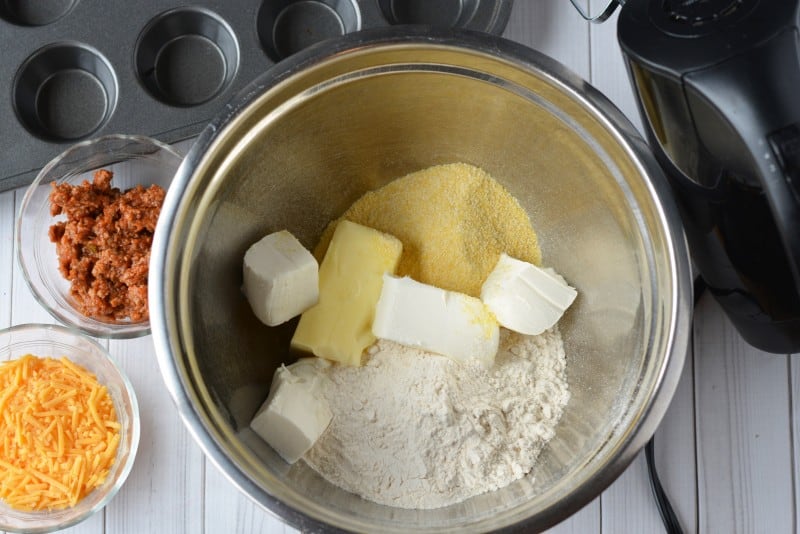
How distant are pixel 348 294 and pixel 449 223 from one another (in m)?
0.20

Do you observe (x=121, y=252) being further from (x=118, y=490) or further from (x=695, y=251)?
(x=695, y=251)

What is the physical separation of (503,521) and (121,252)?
76 cm

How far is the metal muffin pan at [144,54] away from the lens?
4.24 feet

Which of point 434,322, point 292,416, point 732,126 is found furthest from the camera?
point 434,322

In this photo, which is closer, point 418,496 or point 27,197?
point 418,496

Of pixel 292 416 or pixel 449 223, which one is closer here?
pixel 292 416

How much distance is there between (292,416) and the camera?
3.38 ft

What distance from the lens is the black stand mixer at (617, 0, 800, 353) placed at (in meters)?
0.88

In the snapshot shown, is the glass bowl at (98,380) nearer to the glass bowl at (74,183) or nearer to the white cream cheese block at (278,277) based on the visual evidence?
the glass bowl at (74,183)

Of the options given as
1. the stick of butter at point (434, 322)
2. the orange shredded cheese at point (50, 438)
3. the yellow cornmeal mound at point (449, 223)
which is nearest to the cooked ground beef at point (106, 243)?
the orange shredded cheese at point (50, 438)

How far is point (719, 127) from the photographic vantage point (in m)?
0.91

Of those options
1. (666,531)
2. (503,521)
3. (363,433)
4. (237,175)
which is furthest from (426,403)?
(666,531)

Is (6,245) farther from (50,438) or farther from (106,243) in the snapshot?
(50,438)

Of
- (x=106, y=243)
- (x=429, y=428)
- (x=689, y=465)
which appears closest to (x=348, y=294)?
(x=429, y=428)
